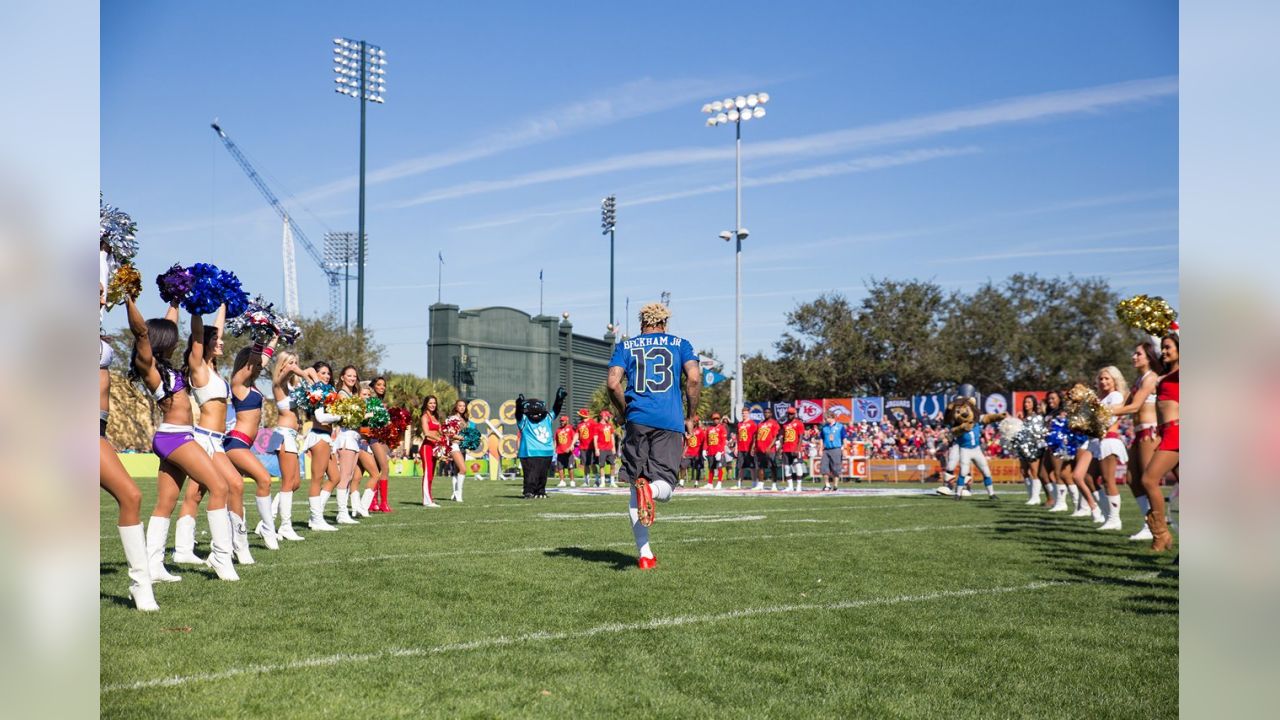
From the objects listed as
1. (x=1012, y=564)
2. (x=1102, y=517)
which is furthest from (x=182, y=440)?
(x=1102, y=517)

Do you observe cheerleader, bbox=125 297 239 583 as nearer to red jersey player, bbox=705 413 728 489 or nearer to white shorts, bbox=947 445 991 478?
white shorts, bbox=947 445 991 478

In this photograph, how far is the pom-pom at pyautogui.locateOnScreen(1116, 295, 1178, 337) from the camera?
9383 mm

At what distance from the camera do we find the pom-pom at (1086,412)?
11398 mm

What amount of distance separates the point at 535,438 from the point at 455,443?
7.21 ft

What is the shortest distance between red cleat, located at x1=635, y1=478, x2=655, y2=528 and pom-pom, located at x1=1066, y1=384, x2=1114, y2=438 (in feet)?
18.4

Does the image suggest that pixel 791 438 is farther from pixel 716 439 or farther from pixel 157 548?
pixel 157 548

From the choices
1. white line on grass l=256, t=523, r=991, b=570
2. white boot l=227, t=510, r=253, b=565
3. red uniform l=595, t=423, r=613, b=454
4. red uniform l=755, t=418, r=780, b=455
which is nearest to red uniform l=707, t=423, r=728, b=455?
red uniform l=755, t=418, r=780, b=455

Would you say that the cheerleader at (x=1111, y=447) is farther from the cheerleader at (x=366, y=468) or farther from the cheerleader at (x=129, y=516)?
the cheerleader at (x=129, y=516)

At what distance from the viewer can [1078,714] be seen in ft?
14.0

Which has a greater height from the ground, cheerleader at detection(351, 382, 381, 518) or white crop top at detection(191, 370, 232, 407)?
white crop top at detection(191, 370, 232, 407)

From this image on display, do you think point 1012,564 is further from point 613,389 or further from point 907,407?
point 907,407

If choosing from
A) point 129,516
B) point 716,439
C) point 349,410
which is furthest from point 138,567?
point 716,439


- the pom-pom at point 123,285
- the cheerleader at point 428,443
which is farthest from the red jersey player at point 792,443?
the pom-pom at point 123,285

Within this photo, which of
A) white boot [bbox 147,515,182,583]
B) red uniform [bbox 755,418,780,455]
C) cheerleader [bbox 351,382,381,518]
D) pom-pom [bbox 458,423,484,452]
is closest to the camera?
white boot [bbox 147,515,182,583]
